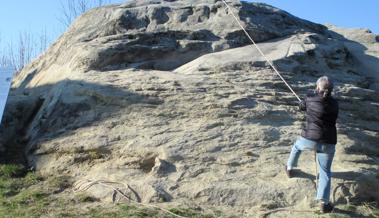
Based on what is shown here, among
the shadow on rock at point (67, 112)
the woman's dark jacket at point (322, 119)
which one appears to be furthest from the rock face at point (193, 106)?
the woman's dark jacket at point (322, 119)

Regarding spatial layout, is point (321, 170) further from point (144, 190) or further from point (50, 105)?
point (50, 105)

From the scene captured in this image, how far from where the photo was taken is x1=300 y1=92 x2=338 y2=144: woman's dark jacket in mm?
7195

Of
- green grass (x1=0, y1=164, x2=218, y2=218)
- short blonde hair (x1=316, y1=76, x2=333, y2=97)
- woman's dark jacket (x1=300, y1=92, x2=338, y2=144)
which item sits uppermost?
short blonde hair (x1=316, y1=76, x2=333, y2=97)

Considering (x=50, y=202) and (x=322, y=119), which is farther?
(x=50, y=202)

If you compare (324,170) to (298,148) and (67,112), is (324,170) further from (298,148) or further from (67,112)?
(67,112)

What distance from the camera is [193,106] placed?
8781 mm

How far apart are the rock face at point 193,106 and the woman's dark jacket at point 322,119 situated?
706mm

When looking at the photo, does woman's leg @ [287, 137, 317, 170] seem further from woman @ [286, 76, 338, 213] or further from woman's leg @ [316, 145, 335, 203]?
woman's leg @ [316, 145, 335, 203]

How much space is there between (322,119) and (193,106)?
85.2 inches

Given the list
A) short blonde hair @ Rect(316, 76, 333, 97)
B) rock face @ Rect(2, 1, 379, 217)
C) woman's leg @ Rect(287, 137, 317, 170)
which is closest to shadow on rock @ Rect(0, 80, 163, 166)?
rock face @ Rect(2, 1, 379, 217)

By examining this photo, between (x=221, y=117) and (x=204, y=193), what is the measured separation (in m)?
1.50

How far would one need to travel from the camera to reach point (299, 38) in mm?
10914

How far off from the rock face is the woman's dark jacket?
0.71m

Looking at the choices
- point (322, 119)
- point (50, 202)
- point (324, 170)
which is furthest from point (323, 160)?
point (50, 202)
